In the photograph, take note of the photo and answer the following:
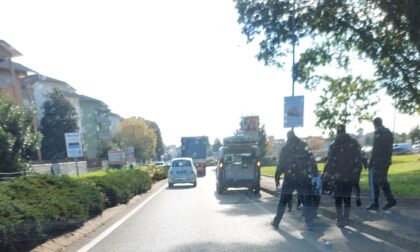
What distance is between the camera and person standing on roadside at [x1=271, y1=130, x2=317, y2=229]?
1070 centimetres

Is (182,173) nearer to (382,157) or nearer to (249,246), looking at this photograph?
(382,157)

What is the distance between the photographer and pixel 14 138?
28125mm

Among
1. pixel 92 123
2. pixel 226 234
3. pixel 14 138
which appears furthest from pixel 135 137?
pixel 226 234

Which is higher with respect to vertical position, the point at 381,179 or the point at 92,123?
the point at 92,123

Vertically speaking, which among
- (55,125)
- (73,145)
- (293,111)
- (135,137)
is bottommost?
(73,145)

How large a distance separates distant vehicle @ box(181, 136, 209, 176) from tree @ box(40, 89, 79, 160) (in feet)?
52.4

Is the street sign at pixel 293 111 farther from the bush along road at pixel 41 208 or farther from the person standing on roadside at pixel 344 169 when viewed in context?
the person standing on roadside at pixel 344 169

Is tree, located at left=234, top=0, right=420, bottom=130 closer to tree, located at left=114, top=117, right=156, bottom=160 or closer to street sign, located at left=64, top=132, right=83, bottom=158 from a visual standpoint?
street sign, located at left=64, top=132, right=83, bottom=158

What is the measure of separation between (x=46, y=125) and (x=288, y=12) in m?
44.1

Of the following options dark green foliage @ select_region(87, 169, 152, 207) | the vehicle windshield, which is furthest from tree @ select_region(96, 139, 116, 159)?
dark green foliage @ select_region(87, 169, 152, 207)

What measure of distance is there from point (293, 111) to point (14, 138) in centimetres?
1590

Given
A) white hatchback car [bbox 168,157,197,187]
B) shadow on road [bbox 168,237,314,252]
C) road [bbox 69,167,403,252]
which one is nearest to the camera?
shadow on road [bbox 168,237,314,252]

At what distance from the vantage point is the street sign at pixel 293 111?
66.0ft

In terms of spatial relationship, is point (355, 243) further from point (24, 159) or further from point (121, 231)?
point (24, 159)
